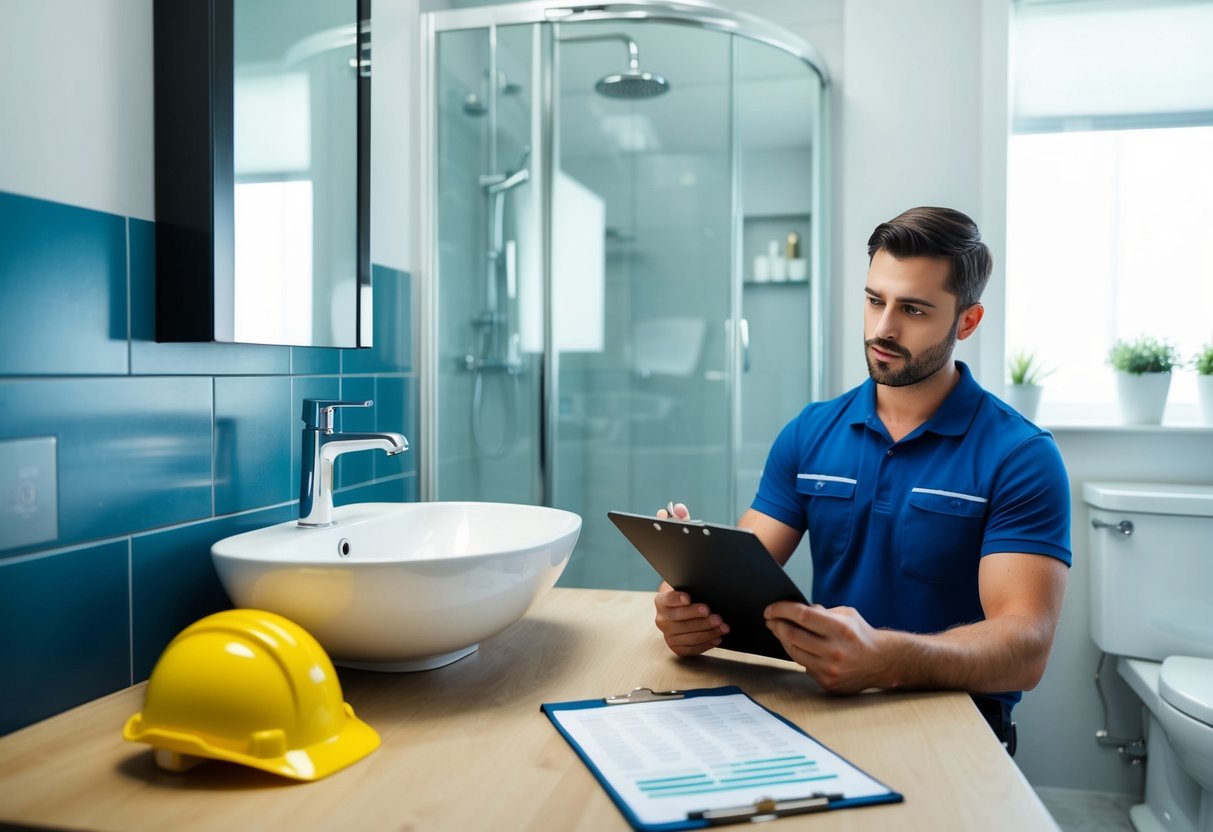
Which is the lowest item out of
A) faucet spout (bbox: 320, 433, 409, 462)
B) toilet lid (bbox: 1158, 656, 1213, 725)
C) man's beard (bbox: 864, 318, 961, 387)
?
toilet lid (bbox: 1158, 656, 1213, 725)

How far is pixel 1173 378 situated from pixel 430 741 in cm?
225

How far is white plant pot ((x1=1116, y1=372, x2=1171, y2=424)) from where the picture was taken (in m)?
2.18

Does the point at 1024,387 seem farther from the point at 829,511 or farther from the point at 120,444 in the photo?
the point at 120,444

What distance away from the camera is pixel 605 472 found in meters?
2.17

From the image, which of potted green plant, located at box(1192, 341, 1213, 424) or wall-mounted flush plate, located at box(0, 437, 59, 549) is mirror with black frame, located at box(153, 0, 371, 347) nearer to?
wall-mounted flush plate, located at box(0, 437, 59, 549)

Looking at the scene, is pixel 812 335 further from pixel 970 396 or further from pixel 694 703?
pixel 694 703

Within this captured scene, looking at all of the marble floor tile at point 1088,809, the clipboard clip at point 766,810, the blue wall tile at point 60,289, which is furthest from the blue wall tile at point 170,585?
the marble floor tile at point 1088,809

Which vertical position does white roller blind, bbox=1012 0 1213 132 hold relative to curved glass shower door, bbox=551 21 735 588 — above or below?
above

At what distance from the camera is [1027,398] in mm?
2223

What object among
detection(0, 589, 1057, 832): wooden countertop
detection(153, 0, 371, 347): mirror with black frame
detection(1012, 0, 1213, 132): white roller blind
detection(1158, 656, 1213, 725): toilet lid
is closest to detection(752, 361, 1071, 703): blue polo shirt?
detection(0, 589, 1057, 832): wooden countertop

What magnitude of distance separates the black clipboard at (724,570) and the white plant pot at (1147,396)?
1611mm

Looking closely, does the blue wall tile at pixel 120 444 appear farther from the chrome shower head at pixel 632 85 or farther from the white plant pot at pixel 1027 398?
the white plant pot at pixel 1027 398

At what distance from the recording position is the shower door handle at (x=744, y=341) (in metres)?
2.19

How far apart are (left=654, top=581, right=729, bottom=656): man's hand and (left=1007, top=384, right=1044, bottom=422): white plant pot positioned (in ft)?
4.84
